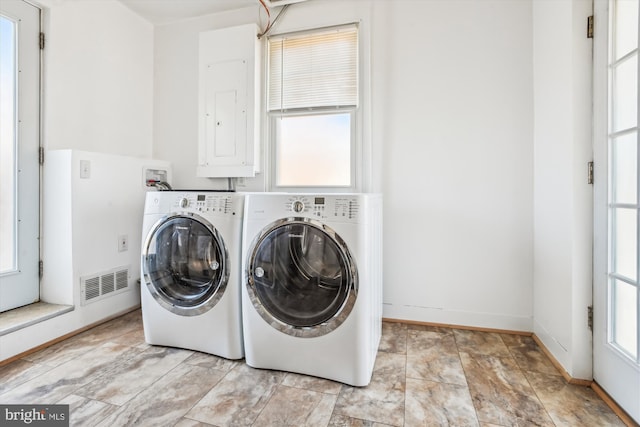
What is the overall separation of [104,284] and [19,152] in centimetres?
102

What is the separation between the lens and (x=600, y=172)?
1.47 m

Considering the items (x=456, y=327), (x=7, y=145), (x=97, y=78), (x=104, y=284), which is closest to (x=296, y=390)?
(x=456, y=327)

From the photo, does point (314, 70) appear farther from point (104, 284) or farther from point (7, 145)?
point (104, 284)

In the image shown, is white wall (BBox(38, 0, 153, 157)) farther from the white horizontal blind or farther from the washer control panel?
the white horizontal blind

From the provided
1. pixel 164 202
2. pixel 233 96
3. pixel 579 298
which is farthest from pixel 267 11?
pixel 579 298

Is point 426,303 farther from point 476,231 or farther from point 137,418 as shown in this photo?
point 137,418

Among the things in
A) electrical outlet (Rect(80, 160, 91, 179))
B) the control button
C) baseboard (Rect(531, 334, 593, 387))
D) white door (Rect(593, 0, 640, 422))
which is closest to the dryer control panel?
the control button

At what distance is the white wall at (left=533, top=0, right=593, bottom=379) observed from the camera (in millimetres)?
1540

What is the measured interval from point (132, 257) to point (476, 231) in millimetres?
2671

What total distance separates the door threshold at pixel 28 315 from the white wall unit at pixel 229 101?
1.34 m

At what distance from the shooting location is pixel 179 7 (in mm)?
2637

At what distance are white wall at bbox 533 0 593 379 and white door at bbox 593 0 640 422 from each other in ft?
0.16

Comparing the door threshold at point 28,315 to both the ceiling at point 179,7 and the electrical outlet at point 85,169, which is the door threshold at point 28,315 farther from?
the ceiling at point 179,7

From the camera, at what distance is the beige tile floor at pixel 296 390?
1.30 metres
